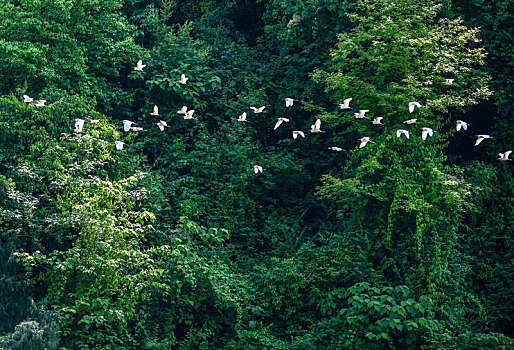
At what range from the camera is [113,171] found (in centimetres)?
1312

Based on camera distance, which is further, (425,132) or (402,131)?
(402,131)

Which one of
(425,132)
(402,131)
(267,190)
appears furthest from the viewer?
(267,190)

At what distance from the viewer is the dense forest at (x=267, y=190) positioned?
1114 cm

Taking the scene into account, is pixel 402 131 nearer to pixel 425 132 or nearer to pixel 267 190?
pixel 425 132

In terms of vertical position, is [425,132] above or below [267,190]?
above

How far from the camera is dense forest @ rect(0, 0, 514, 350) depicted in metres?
11.1

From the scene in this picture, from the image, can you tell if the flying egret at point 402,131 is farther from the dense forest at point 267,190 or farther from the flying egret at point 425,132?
the dense forest at point 267,190

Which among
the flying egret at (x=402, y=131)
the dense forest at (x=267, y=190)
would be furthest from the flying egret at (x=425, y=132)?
the dense forest at (x=267, y=190)

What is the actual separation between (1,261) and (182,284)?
3.50 meters

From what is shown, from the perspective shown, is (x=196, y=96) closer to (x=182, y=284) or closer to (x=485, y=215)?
(x=182, y=284)

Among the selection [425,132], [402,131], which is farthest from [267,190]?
[425,132]

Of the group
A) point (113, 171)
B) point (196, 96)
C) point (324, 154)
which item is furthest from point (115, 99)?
point (324, 154)

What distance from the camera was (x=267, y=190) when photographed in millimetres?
16203

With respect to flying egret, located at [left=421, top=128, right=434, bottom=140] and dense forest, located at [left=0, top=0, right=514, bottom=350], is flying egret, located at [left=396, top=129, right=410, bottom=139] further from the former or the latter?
dense forest, located at [left=0, top=0, right=514, bottom=350]
